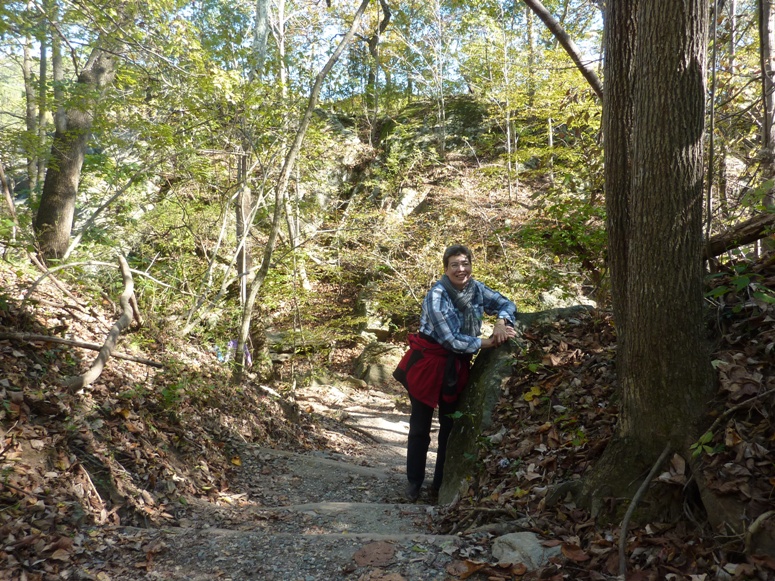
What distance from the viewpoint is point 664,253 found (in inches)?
103

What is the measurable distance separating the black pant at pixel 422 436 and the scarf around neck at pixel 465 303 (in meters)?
0.71

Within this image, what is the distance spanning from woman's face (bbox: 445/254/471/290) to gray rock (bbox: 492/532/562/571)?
2.30m

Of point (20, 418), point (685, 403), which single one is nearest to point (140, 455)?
point (20, 418)

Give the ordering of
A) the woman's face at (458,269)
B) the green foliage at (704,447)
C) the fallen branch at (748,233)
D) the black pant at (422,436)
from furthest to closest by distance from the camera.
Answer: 1. the black pant at (422,436)
2. the woman's face at (458,269)
3. the fallen branch at (748,233)
4. the green foliage at (704,447)

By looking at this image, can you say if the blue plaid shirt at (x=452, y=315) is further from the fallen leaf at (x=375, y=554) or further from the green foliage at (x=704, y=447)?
the green foliage at (x=704, y=447)

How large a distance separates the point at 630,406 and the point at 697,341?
1.61 feet

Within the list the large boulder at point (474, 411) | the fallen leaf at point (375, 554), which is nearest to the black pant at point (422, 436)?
the large boulder at point (474, 411)

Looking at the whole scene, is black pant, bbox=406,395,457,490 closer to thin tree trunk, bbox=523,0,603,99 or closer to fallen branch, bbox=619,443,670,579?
fallen branch, bbox=619,443,670,579

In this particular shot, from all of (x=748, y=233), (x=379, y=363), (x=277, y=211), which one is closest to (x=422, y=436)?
(x=748, y=233)

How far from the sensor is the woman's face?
4.58m

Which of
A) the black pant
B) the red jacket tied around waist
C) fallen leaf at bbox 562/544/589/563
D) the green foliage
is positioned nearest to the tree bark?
the red jacket tied around waist

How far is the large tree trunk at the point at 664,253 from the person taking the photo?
2.54 m

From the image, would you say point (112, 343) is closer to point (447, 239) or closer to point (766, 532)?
point (766, 532)

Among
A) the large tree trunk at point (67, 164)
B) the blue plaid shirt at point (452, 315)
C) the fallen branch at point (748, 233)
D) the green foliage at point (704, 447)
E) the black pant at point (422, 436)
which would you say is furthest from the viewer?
the large tree trunk at point (67, 164)
